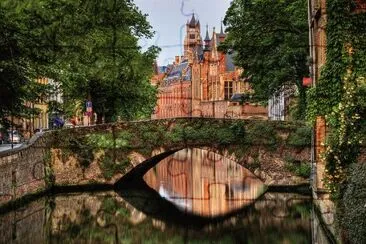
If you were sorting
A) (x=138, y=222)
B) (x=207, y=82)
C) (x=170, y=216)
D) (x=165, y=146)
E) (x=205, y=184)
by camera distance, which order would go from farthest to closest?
1. (x=207, y=82)
2. (x=205, y=184)
3. (x=165, y=146)
4. (x=170, y=216)
5. (x=138, y=222)

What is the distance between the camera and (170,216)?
2112 cm

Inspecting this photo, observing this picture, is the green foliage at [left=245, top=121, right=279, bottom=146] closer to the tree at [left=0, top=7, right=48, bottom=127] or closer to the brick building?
the tree at [left=0, top=7, right=48, bottom=127]

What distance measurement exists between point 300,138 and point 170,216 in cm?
678

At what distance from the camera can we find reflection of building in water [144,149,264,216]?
2323 centimetres

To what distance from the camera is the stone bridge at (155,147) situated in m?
25.4

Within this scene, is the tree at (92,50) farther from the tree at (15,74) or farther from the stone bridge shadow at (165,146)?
the stone bridge shadow at (165,146)

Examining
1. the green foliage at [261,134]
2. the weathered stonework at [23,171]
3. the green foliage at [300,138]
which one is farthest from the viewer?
the green foliage at [261,134]

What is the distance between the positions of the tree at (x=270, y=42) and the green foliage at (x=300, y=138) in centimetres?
148

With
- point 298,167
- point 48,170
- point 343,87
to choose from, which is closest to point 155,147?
point 48,170

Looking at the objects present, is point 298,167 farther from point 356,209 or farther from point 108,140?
point 356,209

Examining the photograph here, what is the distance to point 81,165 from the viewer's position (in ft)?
88.9

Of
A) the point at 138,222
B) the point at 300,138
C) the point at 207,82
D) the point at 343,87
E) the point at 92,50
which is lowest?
the point at 138,222

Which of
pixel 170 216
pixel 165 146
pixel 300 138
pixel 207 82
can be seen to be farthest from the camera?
pixel 207 82

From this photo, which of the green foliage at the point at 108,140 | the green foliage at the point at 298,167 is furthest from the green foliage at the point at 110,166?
the green foliage at the point at 298,167
